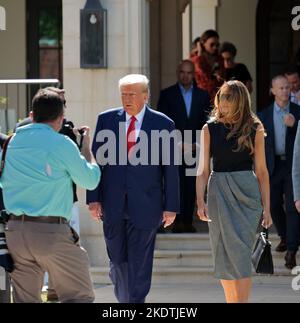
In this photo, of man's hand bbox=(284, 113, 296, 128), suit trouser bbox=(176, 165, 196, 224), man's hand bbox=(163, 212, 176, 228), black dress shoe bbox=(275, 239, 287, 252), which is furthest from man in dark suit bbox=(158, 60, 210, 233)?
man's hand bbox=(163, 212, 176, 228)

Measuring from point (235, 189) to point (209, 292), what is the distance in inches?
113

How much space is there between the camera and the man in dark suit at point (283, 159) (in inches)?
466

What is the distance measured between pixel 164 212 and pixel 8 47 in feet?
27.9

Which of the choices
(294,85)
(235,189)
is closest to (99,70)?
(294,85)

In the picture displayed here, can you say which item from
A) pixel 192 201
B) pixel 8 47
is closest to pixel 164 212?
pixel 192 201

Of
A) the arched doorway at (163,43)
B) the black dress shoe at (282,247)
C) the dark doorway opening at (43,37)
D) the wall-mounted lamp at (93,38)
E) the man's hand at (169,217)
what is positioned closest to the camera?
the man's hand at (169,217)

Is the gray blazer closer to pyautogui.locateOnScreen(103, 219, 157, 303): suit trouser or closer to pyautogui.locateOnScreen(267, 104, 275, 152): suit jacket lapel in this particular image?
pyautogui.locateOnScreen(103, 219, 157, 303): suit trouser

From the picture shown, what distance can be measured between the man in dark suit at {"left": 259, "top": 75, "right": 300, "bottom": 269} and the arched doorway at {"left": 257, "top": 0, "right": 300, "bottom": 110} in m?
5.12

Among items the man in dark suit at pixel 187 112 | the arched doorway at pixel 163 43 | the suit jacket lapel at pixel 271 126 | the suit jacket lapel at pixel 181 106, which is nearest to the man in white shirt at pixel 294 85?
the man in dark suit at pixel 187 112

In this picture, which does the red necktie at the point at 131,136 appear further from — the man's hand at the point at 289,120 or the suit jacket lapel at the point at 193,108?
the suit jacket lapel at the point at 193,108

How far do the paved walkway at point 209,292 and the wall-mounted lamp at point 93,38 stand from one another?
236 cm

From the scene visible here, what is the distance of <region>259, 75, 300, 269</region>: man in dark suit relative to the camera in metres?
11.8

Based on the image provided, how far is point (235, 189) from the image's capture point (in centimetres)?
876
